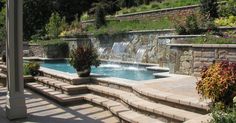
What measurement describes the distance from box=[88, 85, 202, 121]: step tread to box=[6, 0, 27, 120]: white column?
1986 millimetres

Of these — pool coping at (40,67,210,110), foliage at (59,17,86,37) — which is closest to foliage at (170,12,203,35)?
pool coping at (40,67,210,110)

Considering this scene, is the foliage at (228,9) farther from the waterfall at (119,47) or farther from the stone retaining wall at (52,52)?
the stone retaining wall at (52,52)

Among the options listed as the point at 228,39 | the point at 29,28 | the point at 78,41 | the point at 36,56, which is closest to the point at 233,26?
the point at 228,39

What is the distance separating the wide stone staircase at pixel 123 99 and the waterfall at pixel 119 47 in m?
6.42

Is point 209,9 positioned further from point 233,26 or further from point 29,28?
point 29,28

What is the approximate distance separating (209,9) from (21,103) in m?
9.11

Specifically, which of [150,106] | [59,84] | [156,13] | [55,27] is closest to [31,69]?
[59,84]

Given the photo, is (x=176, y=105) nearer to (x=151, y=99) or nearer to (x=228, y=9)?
(x=151, y=99)

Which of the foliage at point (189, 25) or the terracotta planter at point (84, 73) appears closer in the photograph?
the terracotta planter at point (84, 73)

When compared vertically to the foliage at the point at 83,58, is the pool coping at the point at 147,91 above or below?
below

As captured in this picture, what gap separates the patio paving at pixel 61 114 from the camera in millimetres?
6977

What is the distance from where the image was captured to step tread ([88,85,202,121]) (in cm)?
578

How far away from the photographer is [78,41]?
21016 mm

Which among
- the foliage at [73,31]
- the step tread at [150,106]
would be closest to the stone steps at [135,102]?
the step tread at [150,106]
